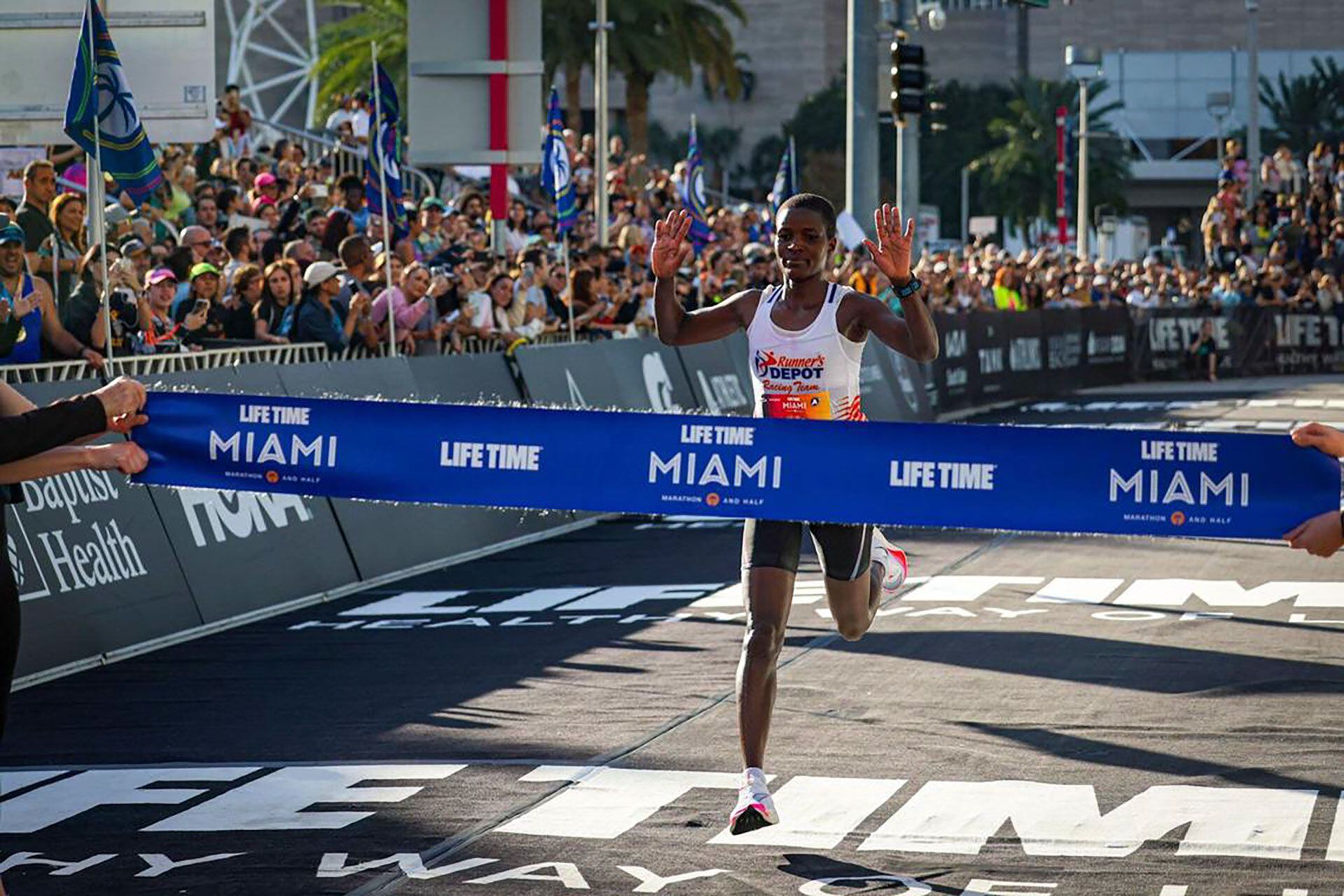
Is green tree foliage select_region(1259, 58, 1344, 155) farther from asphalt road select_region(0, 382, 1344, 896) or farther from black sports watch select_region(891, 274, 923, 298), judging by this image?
black sports watch select_region(891, 274, 923, 298)

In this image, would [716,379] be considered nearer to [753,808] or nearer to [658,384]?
[658,384]

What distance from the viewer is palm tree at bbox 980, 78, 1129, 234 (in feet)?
303

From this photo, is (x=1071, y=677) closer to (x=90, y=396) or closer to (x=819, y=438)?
(x=819, y=438)

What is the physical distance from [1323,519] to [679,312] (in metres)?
2.49

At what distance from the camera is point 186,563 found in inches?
516

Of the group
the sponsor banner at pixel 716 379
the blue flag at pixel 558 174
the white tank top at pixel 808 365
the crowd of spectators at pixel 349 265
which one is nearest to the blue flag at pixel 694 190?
the crowd of spectators at pixel 349 265

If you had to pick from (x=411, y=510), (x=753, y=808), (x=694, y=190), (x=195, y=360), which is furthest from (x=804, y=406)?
(x=694, y=190)

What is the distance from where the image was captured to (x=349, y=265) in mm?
17781

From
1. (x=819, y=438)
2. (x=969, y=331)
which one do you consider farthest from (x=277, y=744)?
(x=969, y=331)

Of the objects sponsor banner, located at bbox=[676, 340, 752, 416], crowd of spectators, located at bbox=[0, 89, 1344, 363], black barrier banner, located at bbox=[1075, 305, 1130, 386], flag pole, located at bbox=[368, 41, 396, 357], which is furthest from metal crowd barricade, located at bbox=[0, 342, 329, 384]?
black barrier banner, located at bbox=[1075, 305, 1130, 386]

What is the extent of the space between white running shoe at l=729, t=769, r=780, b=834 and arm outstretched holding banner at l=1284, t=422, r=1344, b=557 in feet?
6.19

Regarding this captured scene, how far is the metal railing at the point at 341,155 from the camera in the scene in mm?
31062

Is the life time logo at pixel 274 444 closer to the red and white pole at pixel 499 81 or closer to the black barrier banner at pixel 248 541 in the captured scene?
the black barrier banner at pixel 248 541

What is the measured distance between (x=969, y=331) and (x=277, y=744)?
85.0 feet
